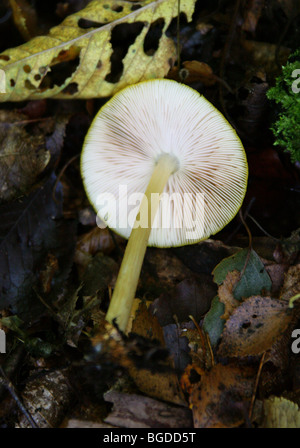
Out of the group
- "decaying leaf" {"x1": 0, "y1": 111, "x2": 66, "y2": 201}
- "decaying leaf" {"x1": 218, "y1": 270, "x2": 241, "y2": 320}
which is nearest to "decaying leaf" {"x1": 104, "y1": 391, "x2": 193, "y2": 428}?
"decaying leaf" {"x1": 218, "y1": 270, "x2": 241, "y2": 320}

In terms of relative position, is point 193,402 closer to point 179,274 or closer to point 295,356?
point 295,356

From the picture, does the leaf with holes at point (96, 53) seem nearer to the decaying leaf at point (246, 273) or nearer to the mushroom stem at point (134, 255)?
the mushroom stem at point (134, 255)

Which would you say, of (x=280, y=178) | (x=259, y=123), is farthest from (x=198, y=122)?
(x=280, y=178)

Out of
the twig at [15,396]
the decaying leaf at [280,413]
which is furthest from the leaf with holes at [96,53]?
the decaying leaf at [280,413]

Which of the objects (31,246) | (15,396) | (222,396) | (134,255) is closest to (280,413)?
(222,396)

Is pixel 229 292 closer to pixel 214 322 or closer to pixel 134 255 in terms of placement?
pixel 214 322
